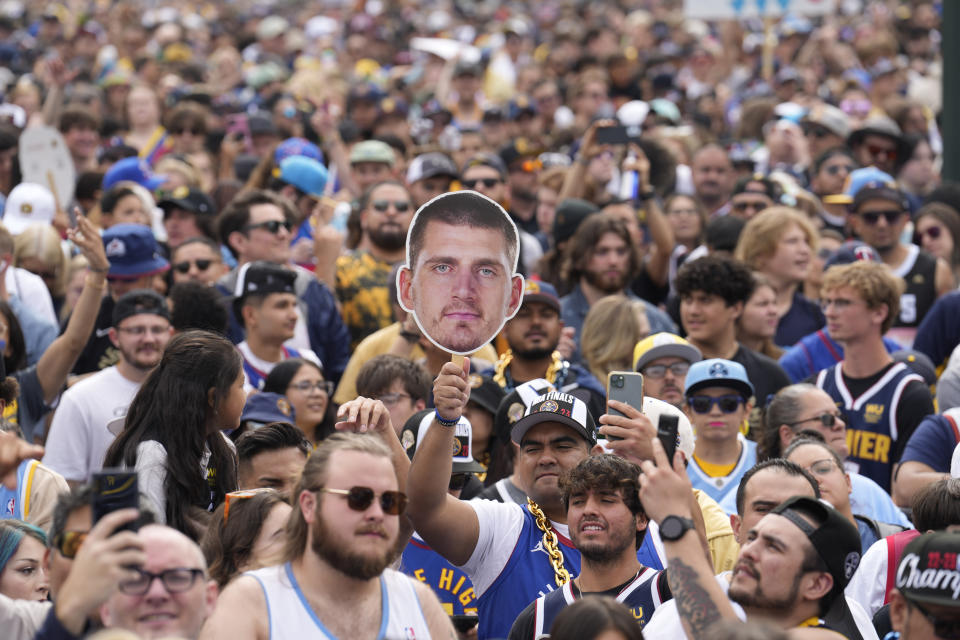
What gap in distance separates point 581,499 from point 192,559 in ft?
5.81

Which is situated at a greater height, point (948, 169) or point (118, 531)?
point (948, 169)

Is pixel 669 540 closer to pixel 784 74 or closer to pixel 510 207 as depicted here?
pixel 510 207

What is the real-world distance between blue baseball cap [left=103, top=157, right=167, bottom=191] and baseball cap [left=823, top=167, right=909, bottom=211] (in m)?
5.30

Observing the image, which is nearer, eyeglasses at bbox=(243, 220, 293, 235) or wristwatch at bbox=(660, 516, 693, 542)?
wristwatch at bbox=(660, 516, 693, 542)

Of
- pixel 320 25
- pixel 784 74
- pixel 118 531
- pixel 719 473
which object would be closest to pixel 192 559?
pixel 118 531

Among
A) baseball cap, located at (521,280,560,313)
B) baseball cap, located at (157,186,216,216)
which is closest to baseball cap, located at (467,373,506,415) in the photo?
baseball cap, located at (521,280,560,313)

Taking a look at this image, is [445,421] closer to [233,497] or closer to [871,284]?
[233,497]

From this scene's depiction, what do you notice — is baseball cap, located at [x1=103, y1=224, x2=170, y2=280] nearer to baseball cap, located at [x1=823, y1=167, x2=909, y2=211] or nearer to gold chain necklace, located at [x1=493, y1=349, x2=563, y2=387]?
gold chain necklace, located at [x1=493, y1=349, x2=563, y2=387]

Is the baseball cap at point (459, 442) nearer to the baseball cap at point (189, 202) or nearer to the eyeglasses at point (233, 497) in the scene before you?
the eyeglasses at point (233, 497)

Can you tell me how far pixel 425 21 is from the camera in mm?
24641

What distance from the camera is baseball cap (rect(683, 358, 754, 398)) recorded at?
6.84m

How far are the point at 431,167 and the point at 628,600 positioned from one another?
19.4 feet

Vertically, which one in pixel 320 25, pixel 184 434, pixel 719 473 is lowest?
pixel 719 473

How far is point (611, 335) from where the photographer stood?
316 inches
